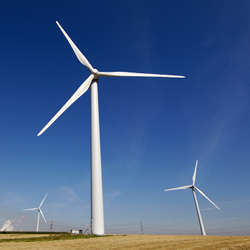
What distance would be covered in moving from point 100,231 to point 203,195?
212ft

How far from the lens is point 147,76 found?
2159 inches

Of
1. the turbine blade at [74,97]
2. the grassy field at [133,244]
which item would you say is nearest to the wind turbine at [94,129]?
the turbine blade at [74,97]

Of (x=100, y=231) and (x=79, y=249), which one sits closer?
(x=79, y=249)

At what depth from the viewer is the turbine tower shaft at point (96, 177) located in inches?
1309

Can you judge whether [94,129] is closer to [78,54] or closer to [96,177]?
[96,177]

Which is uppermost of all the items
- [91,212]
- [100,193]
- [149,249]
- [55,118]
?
→ [55,118]

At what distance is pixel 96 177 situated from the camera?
1425 inches

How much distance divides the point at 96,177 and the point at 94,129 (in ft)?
29.1

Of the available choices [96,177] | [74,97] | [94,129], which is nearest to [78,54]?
[74,97]

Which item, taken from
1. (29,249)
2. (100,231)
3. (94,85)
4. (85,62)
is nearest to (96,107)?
(94,85)

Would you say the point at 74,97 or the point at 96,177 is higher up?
the point at 74,97

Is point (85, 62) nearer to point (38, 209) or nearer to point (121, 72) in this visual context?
point (121, 72)

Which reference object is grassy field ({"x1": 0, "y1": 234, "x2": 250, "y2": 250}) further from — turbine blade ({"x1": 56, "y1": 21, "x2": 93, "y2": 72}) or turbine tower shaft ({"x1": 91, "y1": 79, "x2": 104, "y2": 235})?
turbine blade ({"x1": 56, "y1": 21, "x2": 93, "y2": 72})

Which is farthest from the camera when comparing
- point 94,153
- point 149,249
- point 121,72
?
point 121,72
